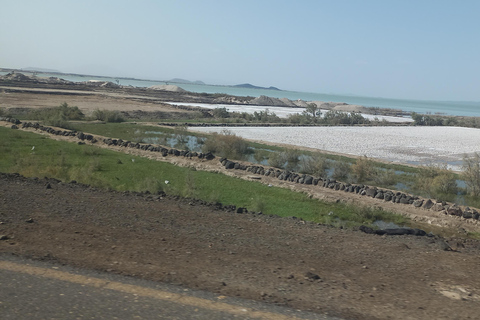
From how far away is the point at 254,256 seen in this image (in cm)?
670

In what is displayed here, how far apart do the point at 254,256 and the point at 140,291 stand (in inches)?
85.1

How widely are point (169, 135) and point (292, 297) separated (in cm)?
3507

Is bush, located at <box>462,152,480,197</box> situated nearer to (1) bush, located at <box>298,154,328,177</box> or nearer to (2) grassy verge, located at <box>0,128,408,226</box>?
(1) bush, located at <box>298,154,328,177</box>

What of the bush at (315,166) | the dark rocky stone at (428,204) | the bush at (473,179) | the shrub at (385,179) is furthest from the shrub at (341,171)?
the dark rocky stone at (428,204)

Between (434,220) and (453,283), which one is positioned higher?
(453,283)

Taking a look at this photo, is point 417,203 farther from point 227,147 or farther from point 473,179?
point 227,147

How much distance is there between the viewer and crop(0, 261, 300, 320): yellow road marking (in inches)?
181

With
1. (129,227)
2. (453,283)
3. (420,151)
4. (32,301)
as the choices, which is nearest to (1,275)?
(32,301)

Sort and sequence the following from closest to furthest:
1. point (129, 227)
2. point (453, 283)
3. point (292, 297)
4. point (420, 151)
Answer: point (292, 297) < point (453, 283) < point (129, 227) < point (420, 151)

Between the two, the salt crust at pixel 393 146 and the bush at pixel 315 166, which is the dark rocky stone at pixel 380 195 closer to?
the bush at pixel 315 166

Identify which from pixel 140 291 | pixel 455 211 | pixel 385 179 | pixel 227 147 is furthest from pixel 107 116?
pixel 140 291

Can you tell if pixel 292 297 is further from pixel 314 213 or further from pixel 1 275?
pixel 314 213

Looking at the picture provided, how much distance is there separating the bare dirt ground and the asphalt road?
0.29 meters

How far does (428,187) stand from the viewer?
22.5m
